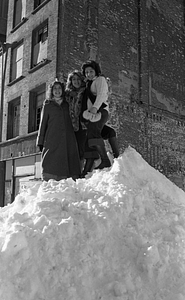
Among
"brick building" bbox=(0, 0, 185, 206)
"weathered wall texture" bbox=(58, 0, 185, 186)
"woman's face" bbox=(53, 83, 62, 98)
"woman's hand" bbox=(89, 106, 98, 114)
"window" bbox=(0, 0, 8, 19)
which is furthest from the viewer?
"window" bbox=(0, 0, 8, 19)

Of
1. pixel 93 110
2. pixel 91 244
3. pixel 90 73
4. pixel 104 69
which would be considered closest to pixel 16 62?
pixel 104 69

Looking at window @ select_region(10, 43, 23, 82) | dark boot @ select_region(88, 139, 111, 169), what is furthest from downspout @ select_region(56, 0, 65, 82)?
dark boot @ select_region(88, 139, 111, 169)

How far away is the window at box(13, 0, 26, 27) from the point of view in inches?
558

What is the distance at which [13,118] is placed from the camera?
13977 millimetres

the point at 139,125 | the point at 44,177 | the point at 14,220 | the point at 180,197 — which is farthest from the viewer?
the point at 139,125

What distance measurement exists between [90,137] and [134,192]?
4.36ft

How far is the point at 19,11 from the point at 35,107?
5125 mm

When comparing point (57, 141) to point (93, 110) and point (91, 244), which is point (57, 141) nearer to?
point (93, 110)

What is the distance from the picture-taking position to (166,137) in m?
14.7

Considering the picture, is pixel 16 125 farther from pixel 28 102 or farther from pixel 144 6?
pixel 144 6

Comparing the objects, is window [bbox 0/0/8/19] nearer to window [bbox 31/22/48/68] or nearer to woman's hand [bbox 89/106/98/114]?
window [bbox 31/22/48/68]

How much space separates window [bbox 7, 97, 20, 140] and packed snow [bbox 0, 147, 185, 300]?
10.6m

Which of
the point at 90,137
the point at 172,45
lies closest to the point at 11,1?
the point at 172,45

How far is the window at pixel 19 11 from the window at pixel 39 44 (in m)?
1.80
